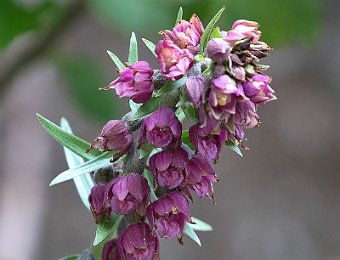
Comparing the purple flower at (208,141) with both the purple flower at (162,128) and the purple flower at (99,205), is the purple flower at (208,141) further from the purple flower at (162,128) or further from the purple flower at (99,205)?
the purple flower at (99,205)

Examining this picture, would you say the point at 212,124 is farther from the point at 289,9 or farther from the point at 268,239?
the point at 268,239

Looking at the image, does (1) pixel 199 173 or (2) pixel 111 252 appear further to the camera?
(2) pixel 111 252

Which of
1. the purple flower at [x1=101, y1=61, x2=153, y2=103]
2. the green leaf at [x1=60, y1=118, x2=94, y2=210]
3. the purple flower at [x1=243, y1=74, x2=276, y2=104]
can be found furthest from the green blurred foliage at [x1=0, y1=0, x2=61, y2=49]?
the purple flower at [x1=243, y1=74, x2=276, y2=104]

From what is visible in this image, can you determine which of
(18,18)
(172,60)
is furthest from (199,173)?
(18,18)

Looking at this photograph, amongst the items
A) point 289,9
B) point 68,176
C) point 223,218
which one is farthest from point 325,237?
point 68,176

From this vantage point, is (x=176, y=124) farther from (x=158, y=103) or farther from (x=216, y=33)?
(x=216, y=33)
